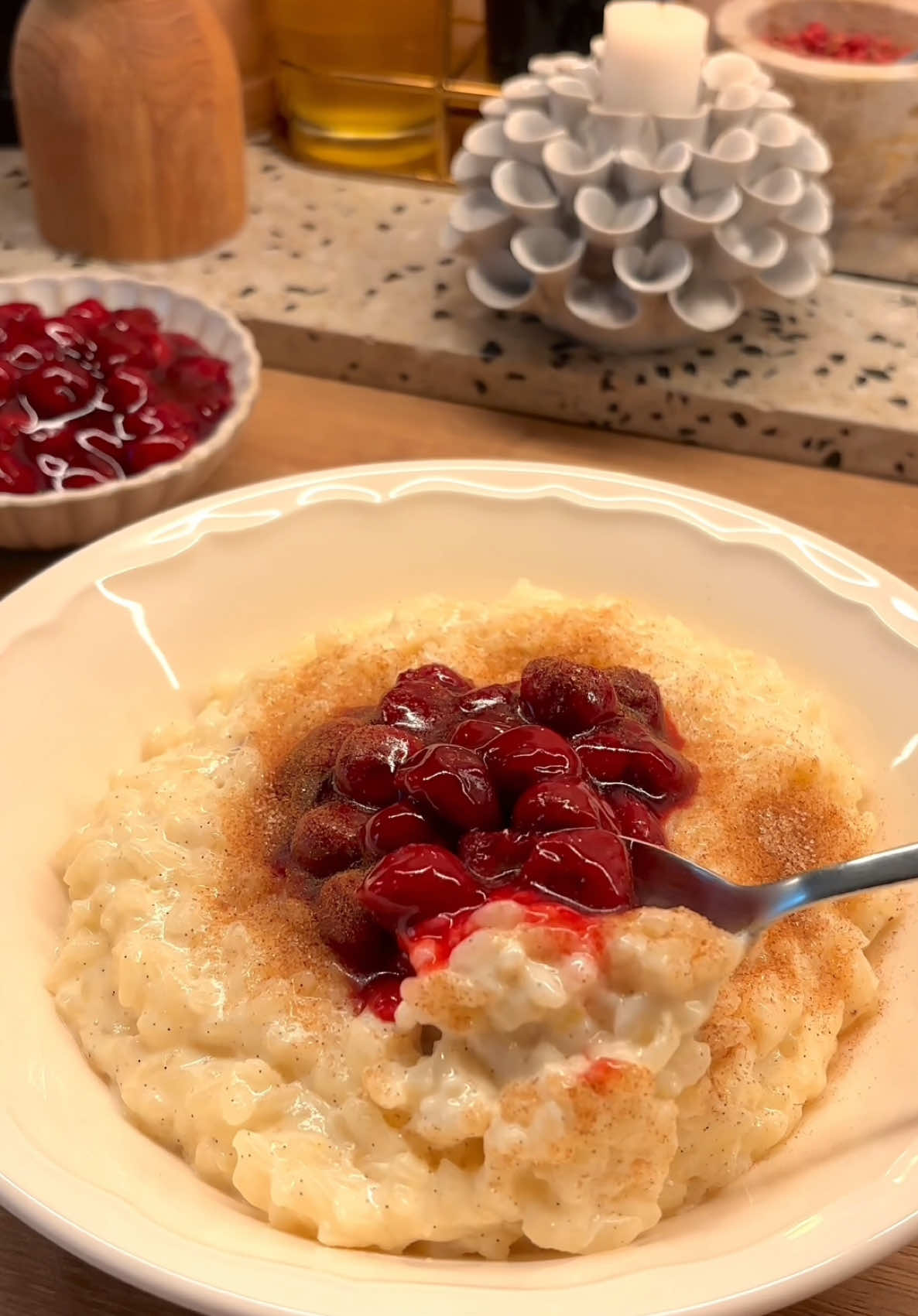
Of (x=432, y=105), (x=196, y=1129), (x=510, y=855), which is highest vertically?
(x=432, y=105)

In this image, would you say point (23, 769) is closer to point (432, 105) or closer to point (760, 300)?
point (760, 300)

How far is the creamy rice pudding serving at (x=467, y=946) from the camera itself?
101cm

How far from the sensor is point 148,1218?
96 cm

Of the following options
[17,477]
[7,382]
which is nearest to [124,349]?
[7,382]

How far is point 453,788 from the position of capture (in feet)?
3.81

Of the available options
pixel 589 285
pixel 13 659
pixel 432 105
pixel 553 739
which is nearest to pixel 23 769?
pixel 13 659

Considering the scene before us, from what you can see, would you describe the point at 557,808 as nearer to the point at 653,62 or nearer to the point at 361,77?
the point at 653,62

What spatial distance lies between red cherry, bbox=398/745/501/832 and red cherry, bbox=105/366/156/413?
3.03 ft

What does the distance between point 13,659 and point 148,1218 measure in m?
0.67

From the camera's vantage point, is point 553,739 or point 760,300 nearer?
point 553,739

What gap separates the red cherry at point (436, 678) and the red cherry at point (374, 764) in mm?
132

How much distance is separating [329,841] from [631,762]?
303 mm

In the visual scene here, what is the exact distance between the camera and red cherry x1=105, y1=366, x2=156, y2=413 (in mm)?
1868

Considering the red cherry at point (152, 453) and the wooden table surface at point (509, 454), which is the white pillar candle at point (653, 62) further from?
the red cherry at point (152, 453)
